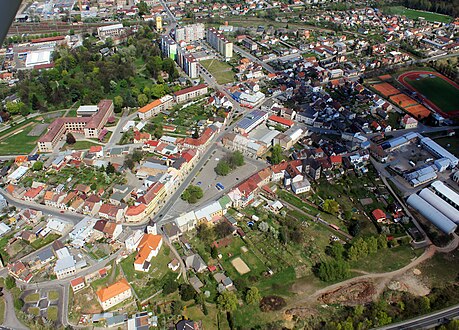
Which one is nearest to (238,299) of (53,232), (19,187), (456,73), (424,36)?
(53,232)

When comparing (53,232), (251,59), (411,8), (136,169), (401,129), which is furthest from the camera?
(411,8)

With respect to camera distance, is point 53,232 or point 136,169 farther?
point 136,169

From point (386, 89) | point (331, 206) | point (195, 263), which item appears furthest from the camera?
point (386, 89)

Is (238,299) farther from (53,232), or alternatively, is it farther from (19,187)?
(19,187)

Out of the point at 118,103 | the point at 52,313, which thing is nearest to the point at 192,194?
the point at 52,313

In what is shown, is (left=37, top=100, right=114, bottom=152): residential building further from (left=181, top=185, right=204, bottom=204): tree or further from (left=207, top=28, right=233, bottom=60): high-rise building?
(left=207, top=28, right=233, bottom=60): high-rise building

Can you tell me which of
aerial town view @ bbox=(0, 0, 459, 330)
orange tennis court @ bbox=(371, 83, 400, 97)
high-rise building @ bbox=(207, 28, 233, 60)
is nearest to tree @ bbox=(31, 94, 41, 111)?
aerial town view @ bbox=(0, 0, 459, 330)

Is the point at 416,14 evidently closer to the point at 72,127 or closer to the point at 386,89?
the point at 386,89
